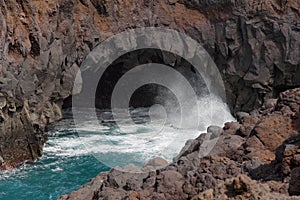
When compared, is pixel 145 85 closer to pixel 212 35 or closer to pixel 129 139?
pixel 212 35

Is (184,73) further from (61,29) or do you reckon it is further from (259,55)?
(61,29)

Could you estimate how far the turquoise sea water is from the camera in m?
26.9

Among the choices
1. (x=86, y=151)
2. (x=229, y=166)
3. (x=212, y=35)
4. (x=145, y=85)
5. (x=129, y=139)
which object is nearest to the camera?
(x=229, y=166)

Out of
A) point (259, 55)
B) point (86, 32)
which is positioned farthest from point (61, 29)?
point (259, 55)

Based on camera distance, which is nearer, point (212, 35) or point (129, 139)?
point (129, 139)

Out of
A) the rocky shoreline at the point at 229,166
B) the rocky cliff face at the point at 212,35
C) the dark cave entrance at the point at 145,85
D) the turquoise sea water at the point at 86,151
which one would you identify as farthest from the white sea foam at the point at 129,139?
the rocky shoreline at the point at 229,166

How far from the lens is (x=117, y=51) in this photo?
1737 inches

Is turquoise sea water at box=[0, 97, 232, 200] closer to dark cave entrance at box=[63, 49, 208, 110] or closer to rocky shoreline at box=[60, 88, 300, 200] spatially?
dark cave entrance at box=[63, 49, 208, 110]

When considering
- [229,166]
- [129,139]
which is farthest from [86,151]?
[229,166]

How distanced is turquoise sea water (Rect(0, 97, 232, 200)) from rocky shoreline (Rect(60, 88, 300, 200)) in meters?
11.9

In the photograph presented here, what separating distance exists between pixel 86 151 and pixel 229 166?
72.5ft

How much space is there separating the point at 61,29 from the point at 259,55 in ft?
64.4

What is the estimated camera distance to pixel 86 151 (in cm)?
3344

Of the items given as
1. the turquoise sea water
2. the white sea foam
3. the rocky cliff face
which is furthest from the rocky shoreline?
the rocky cliff face
